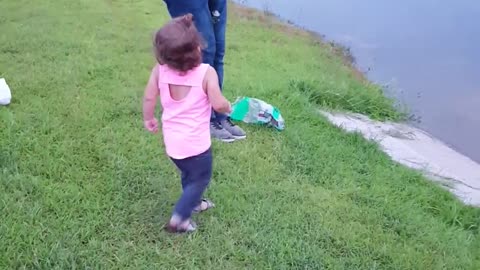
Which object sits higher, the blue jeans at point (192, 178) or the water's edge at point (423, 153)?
the blue jeans at point (192, 178)

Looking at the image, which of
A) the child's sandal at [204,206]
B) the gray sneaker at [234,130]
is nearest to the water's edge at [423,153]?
the gray sneaker at [234,130]

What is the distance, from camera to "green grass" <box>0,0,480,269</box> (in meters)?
2.39

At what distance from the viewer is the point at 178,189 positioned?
2.76m

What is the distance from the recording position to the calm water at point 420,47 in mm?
4777

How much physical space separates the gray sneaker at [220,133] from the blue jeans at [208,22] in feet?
0.12

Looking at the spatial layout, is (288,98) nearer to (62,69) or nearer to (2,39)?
(62,69)

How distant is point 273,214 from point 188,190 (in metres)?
0.44

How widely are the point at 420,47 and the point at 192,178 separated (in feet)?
12.9

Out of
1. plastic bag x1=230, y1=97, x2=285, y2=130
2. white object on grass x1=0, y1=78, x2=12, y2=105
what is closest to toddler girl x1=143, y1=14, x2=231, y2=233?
plastic bag x1=230, y1=97, x2=285, y2=130

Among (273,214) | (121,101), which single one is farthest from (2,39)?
(273,214)

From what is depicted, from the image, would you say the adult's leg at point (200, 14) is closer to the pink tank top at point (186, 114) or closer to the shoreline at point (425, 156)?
the pink tank top at point (186, 114)

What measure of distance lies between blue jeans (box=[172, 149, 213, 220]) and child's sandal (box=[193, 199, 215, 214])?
0.12 metres

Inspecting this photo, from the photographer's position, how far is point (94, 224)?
8.14 ft

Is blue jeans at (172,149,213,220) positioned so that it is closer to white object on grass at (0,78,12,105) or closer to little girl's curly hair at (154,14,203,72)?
little girl's curly hair at (154,14,203,72)
